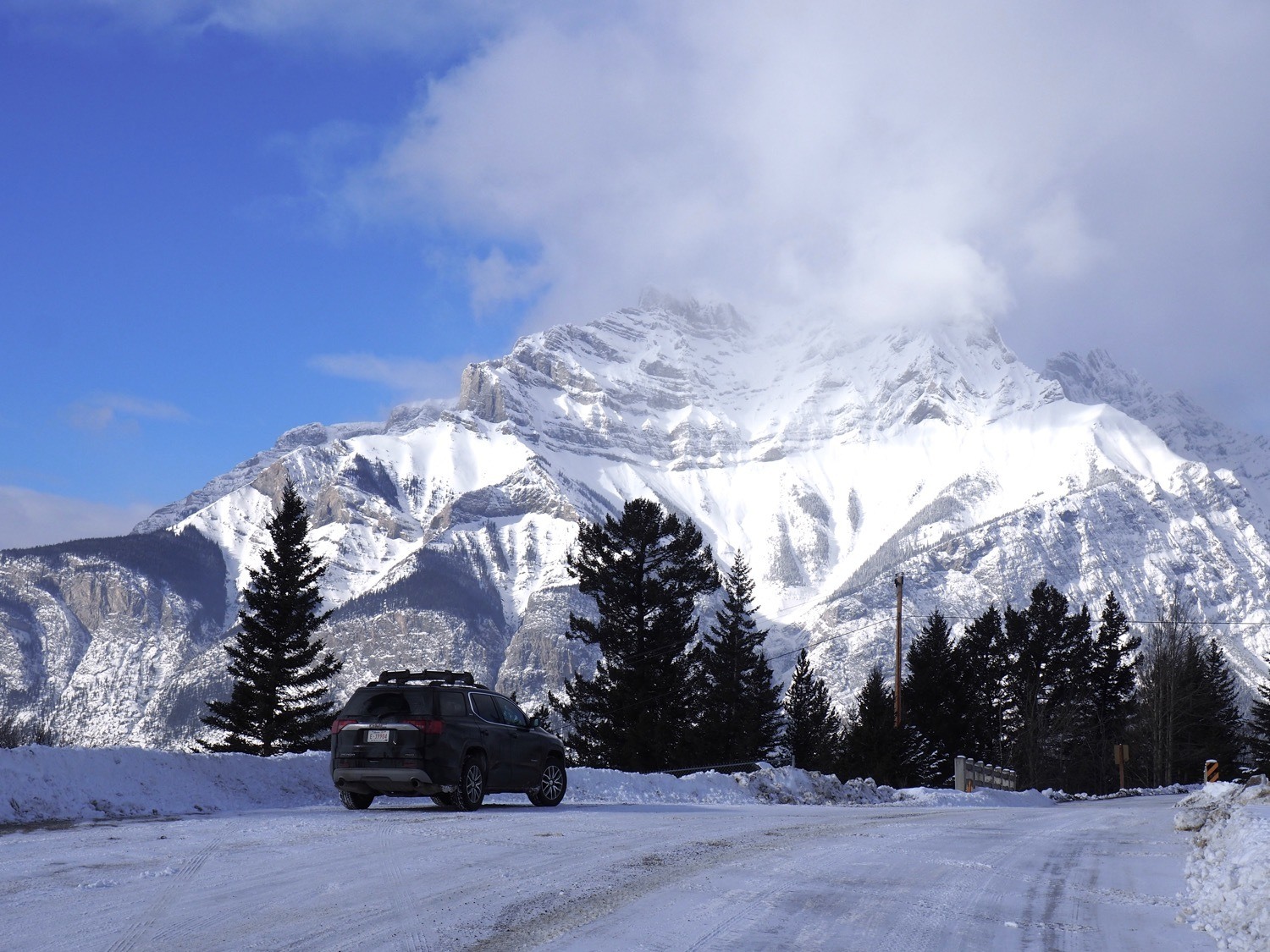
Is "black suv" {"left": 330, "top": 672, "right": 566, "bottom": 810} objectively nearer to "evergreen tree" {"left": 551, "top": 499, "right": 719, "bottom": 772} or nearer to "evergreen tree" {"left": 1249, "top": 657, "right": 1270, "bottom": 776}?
"evergreen tree" {"left": 551, "top": 499, "right": 719, "bottom": 772}

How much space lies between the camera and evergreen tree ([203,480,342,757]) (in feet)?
144

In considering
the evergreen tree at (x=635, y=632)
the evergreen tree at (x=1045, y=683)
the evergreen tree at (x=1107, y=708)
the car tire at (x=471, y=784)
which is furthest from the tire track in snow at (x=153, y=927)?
the evergreen tree at (x=1107, y=708)

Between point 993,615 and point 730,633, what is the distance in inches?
640

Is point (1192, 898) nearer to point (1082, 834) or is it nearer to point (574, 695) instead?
point (1082, 834)

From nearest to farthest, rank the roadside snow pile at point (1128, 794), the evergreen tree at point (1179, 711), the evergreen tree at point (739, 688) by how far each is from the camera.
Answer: the roadside snow pile at point (1128, 794), the evergreen tree at point (739, 688), the evergreen tree at point (1179, 711)

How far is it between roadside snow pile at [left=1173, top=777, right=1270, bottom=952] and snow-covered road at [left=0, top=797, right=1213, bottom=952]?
0.23 m

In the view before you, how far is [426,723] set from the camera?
16.2 meters

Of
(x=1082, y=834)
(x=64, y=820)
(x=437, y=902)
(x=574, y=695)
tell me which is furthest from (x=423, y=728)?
(x=574, y=695)

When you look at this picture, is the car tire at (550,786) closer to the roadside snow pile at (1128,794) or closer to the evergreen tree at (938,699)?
the roadside snow pile at (1128,794)

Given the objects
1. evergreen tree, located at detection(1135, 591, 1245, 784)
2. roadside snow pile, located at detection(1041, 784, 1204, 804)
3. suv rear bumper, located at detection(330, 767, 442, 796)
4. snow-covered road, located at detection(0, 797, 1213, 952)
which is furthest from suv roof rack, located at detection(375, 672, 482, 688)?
evergreen tree, located at detection(1135, 591, 1245, 784)

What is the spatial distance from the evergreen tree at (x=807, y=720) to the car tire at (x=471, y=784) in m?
→ 49.9

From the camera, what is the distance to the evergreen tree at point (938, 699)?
5612 centimetres

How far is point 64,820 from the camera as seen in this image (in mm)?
14617

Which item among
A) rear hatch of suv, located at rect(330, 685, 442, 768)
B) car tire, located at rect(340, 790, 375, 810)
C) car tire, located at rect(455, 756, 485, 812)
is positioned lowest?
car tire, located at rect(340, 790, 375, 810)
